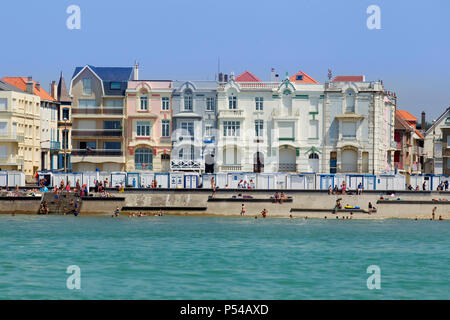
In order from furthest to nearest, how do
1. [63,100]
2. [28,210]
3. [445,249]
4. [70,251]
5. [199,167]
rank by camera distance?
[63,100] → [199,167] → [28,210] → [445,249] → [70,251]

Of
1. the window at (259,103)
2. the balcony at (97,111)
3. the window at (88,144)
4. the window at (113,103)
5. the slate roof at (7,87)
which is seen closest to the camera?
the window at (259,103)

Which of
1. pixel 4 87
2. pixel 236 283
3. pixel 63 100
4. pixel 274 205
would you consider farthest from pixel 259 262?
pixel 63 100

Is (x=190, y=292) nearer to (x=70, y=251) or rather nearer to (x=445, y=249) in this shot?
(x=70, y=251)

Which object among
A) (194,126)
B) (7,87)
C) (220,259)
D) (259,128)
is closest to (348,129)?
(259,128)

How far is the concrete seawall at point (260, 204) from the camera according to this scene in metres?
83.6

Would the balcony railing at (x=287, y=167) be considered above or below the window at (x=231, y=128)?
below

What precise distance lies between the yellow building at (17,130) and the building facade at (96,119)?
719cm

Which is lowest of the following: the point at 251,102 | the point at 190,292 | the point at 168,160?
the point at 190,292

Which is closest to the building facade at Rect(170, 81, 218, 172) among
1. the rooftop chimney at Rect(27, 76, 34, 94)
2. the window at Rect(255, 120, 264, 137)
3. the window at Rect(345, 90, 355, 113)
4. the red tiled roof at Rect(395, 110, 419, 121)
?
the window at Rect(255, 120, 264, 137)

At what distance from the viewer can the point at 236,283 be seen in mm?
41281

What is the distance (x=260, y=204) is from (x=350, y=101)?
19.7 meters

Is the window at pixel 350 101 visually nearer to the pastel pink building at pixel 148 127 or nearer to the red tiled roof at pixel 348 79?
the red tiled roof at pixel 348 79

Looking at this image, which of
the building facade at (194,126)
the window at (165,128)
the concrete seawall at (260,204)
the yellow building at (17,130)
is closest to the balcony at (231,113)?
the building facade at (194,126)
